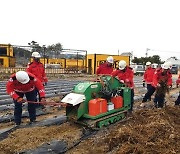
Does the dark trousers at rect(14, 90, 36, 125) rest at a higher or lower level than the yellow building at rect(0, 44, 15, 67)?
lower

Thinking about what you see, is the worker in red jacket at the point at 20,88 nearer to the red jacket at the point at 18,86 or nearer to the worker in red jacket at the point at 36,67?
→ the red jacket at the point at 18,86

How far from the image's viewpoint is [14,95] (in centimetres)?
550


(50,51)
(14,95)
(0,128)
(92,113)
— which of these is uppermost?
(50,51)

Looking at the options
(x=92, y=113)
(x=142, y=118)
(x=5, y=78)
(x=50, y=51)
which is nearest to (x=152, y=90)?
(x=142, y=118)

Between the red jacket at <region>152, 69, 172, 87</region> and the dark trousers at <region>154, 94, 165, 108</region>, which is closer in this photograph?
the red jacket at <region>152, 69, 172, 87</region>

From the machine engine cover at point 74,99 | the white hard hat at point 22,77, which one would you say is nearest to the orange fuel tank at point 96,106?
the machine engine cover at point 74,99

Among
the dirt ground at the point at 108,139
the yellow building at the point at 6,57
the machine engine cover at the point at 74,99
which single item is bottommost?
the dirt ground at the point at 108,139

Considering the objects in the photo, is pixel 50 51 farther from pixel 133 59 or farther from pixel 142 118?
pixel 133 59

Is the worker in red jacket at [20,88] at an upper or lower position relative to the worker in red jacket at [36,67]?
lower

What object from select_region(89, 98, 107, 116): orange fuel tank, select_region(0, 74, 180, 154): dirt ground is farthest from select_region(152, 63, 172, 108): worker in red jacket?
select_region(89, 98, 107, 116): orange fuel tank

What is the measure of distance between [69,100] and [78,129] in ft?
2.41

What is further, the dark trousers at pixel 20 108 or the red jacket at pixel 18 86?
the dark trousers at pixel 20 108

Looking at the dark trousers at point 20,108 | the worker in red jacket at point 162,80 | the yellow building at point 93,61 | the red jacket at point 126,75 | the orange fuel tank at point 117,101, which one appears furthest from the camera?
the yellow building at point 93,61

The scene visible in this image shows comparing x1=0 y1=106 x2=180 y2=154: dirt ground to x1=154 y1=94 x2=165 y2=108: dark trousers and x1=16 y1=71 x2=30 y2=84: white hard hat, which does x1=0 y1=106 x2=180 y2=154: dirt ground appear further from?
x1=154 y1=94 x2=165 y2=108: dark trousers
